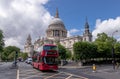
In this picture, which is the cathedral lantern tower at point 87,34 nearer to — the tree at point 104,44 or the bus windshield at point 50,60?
the tree at point 104,44

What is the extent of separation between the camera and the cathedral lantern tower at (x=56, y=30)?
173 meters

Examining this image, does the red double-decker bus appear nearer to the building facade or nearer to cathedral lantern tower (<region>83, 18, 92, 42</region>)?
cathedral lantern tower (<region>83, 18, 92, 42</region>)

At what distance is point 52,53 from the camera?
121 ft

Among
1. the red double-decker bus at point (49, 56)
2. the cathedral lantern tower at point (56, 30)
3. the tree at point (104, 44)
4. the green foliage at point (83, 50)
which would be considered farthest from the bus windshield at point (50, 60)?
the cathedral lantern tower at point (56, 30)

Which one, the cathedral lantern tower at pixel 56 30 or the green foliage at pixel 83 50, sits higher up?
the cathedral lantern tower at pixel 56 30

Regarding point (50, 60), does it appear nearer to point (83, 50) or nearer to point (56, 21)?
point (83, 50)

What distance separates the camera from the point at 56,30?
172750 millimetres

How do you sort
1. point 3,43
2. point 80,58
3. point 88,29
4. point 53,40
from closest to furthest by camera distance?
point 80,58, point 3,43, point 88,29, point 53,40

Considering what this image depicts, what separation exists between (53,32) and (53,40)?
752 centimetres

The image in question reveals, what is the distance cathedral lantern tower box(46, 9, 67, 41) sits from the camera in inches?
6806

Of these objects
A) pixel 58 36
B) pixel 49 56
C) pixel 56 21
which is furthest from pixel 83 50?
pixel 56 21

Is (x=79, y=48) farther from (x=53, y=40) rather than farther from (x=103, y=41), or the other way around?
(x=53, y=40)

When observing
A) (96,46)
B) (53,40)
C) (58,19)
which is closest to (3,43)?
(96,46)

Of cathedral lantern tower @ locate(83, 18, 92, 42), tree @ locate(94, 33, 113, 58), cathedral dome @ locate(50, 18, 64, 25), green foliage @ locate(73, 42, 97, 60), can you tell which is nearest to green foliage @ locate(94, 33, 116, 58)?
tree @ locate(94, 33, 113, 58)
